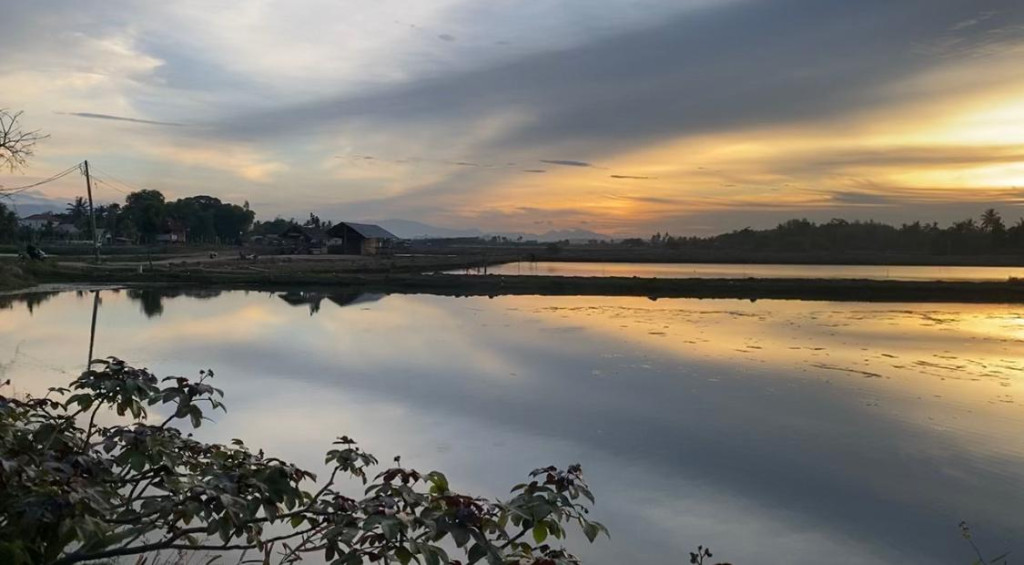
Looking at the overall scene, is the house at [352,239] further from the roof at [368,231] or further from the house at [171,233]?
the house at [171,233]

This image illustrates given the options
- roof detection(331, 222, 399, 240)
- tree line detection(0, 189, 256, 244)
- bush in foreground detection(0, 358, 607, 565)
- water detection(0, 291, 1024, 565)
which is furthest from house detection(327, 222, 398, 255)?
bush in foreground detection(0, 358, 607, 565)

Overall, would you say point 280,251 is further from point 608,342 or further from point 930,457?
point 930,457

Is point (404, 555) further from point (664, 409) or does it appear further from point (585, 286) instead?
point (585, 286)

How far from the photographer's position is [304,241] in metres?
43.2

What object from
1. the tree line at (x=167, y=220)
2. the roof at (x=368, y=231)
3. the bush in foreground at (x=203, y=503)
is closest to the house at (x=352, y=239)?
the roof at (x=368, y=231)

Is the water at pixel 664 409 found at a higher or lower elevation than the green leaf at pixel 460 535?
lower

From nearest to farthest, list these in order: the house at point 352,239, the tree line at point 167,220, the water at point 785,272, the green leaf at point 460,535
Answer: the green leaf at point 460,535 → the water at point 785,272 → the house at point 352,239 → the tree line at point 167,220

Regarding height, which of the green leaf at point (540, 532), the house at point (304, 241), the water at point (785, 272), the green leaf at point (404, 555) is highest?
the house at point (304, 241)

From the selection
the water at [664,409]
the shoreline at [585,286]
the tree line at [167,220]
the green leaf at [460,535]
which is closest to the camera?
the green leaf at [460,535]

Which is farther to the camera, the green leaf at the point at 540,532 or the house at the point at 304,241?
the house at the point at 304,241

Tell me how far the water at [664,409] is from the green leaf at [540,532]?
108 inches

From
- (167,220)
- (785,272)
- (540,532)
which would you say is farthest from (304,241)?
(540,532)

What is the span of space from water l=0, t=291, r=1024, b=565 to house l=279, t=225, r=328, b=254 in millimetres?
25774

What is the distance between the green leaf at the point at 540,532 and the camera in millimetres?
1575
